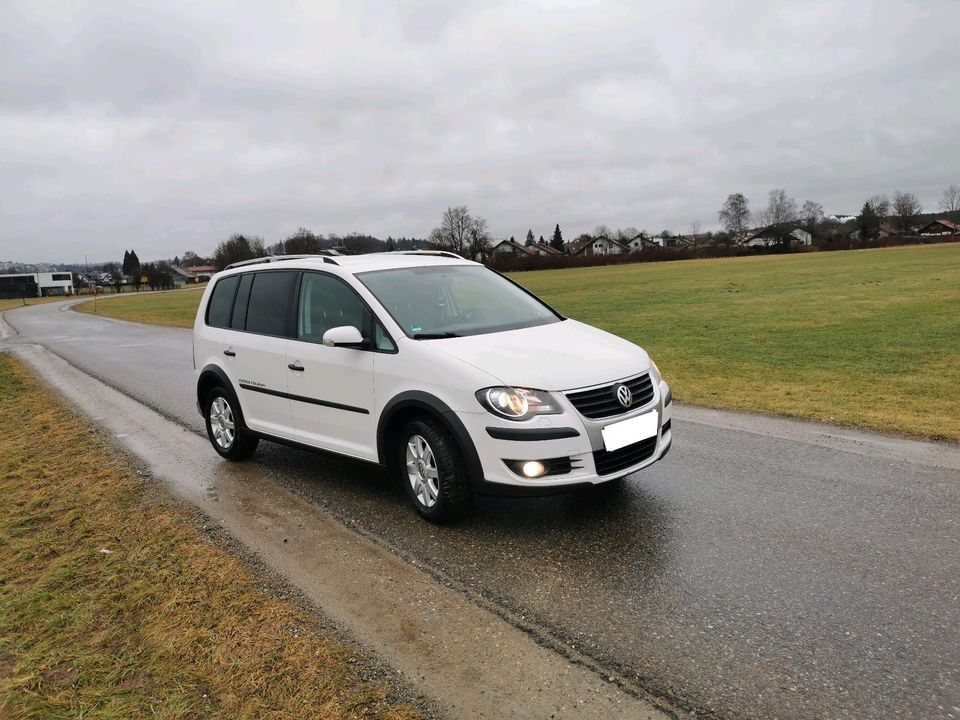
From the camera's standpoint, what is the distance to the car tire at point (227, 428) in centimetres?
606

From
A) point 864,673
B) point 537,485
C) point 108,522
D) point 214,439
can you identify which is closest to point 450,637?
point 537,485

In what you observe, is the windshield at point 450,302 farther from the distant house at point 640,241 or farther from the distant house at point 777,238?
the distant house at point 640,241

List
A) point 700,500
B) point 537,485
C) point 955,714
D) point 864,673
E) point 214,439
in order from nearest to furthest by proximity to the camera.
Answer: point 955,714, point 864,673, point 537,485, point 700,500, point 214,439

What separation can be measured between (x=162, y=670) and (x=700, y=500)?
348 cm

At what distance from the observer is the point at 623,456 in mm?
4164

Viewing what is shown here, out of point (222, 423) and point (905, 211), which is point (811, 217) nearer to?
point (905, 211)

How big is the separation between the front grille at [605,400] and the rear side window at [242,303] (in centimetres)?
339

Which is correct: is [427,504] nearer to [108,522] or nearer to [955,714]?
[108,522]

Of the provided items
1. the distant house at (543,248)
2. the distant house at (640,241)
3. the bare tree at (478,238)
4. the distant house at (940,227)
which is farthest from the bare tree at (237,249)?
the distant house at (940,227)

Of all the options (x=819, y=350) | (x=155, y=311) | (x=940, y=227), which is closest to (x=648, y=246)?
(x=940, y=227)

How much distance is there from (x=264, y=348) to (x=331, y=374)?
993mm

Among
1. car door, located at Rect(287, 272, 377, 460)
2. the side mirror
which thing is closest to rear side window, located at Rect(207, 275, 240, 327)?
car door, located at Rect(287, 272, 377, 460)

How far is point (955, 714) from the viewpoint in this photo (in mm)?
2492

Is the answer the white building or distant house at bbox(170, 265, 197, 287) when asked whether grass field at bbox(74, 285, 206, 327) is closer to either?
the white building
